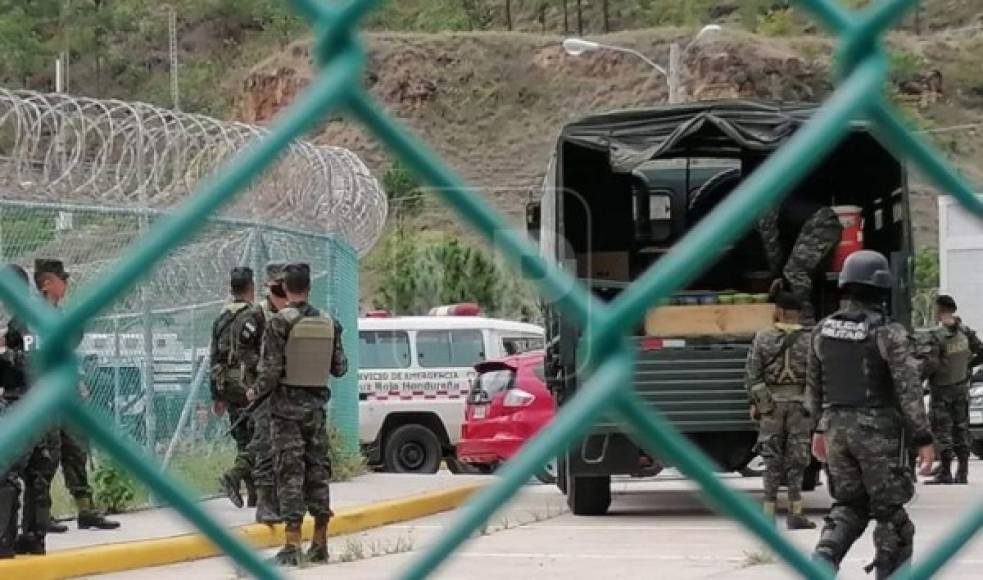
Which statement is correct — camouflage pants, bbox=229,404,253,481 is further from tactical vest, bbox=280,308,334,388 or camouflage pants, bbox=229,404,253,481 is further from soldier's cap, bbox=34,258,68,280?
soldier's cap, bbox=34,258,68,280

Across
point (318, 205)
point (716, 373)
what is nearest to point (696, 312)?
point (716, 373)

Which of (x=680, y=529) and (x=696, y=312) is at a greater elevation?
(x=696, y=312)

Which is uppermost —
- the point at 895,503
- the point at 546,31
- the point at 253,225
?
the point at 546,31

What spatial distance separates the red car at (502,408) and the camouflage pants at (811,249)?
3159 millimetres

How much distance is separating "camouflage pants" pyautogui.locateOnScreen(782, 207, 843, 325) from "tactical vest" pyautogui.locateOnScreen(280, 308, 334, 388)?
3724 millimetres

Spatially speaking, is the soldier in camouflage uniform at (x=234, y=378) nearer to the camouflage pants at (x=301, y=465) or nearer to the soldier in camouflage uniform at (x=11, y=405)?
the camouflage pants at (x=301, y=465)

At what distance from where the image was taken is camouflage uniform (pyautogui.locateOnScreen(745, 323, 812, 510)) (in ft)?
31.6

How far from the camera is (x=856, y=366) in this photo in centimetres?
644

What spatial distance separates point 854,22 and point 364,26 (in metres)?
0.48

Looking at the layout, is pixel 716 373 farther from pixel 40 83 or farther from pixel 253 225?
pixel 40 83

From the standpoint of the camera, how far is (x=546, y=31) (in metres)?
38.9

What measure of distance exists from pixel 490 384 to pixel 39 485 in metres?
6.23

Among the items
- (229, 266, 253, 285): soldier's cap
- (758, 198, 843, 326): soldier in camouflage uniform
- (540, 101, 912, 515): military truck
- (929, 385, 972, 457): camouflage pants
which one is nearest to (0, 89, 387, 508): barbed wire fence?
(229, 266, 253, 285): soldier's cap

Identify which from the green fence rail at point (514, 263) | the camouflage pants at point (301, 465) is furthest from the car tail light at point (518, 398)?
the green fence rail at point (514, 263)
